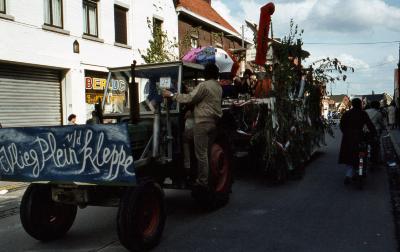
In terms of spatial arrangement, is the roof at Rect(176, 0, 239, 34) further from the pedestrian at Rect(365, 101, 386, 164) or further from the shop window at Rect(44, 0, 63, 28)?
the pedestrian at Rect(365, 101, 386, 164)

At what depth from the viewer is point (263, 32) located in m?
9.55

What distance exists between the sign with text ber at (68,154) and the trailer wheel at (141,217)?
30cm

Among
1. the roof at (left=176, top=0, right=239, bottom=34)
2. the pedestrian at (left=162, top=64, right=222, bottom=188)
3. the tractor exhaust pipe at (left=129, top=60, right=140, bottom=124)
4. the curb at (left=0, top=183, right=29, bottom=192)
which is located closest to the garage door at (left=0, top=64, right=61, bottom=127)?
the curb at (left=0, top=183, right=29, bottom=192)

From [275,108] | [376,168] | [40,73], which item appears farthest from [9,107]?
[376,168]

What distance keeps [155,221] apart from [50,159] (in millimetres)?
1305

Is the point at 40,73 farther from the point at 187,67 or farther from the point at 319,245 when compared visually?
the point at 319,245

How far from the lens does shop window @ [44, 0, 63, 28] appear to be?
14.9 m

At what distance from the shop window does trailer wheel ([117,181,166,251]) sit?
11.5m

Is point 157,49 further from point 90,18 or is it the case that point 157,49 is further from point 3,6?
point 3,6

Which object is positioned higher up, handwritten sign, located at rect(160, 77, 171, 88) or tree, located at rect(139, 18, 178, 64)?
tree, located at rect(139, 18, 178, 64)

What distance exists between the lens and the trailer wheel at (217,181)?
643 centimetres

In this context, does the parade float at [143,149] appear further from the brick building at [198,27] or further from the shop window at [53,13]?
the brick building at [198,27]

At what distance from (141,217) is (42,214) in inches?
51.8

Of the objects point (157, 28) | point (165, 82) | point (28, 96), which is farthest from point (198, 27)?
point (165, 82)
